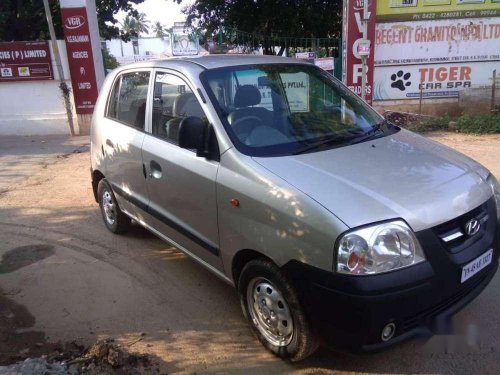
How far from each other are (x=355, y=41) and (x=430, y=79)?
203cm

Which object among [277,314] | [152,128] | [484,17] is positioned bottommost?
[277,314]


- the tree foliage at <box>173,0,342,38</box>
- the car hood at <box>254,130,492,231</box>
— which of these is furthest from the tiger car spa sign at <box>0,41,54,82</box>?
the car hood at <box>254,130,492,231</box>

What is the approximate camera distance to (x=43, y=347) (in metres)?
3.18

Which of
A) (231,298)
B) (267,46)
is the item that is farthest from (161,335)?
(267,46)

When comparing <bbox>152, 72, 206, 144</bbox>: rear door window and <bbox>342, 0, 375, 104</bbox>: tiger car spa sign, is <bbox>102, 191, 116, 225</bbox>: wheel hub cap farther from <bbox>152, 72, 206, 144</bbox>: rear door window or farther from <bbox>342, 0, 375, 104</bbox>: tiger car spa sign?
<bbox>342, 0, 375, 104</bbox>: tiger car spa sign

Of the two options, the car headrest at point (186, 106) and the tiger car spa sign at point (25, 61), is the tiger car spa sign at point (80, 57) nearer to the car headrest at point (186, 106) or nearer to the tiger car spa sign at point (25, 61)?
the tiger car spa sign at point (25, 61)

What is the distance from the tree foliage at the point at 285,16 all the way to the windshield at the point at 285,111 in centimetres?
1107

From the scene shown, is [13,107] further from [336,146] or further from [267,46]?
[336,146]

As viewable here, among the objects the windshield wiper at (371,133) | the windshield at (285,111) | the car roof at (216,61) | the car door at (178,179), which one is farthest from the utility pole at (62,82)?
the windshield wiper at (371,133)

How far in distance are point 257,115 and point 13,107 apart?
1039 centimetres

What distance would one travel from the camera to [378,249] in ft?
7.86

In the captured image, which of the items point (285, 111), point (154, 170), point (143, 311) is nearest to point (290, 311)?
point (143, 311)

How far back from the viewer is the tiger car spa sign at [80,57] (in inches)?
435

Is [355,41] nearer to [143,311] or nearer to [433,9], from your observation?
[433,9]
